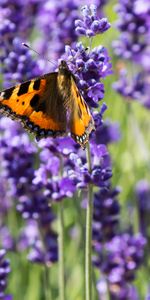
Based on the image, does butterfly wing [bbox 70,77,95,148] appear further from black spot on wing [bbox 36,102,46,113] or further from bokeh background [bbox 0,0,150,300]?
bokeh background [bbox 0,0,150,300]

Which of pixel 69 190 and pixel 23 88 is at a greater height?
pixel 23 88

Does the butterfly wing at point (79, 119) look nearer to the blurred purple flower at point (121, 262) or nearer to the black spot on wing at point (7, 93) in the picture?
the black spot on wing at point (7, 93)

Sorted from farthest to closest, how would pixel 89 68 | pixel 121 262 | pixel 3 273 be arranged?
pixel 121 262
pixel 3 273
pixel 89 68

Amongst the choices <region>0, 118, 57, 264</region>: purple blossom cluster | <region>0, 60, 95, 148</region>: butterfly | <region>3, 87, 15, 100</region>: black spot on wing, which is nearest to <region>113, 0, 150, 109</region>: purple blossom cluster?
<region>0, 118, 57, 264</region>: purple blossom cluster

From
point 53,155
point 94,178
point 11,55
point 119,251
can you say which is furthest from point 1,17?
point 94,178

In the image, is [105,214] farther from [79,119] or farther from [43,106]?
[79,119]

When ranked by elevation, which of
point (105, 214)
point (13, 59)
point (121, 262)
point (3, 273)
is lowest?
point (3, 273)

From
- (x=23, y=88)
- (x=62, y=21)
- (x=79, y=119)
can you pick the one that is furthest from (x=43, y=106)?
(x=62, y=21)
